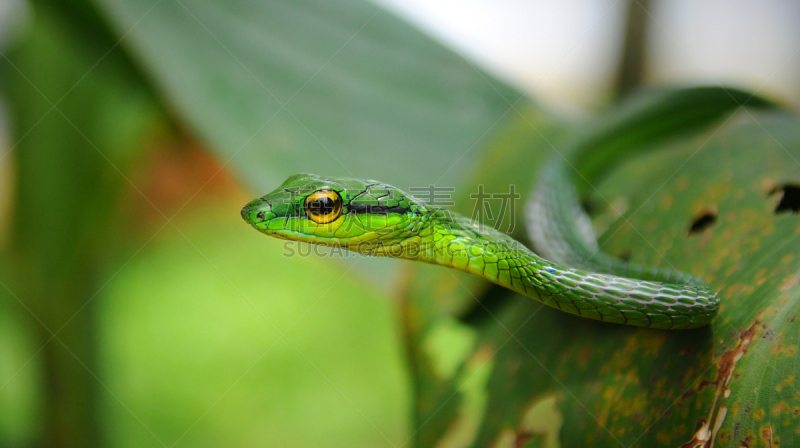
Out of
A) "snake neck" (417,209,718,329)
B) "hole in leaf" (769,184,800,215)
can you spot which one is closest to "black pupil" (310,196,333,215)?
"snake neck" (417,209,718,329)

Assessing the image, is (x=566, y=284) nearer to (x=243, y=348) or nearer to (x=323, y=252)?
(x=323, y=252)

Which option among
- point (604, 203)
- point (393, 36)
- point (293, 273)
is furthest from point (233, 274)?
point (604, 203)

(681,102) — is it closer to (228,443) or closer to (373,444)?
(373,444)

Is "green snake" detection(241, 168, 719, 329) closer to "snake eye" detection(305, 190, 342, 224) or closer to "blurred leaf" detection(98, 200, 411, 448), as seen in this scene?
"snake eye" detection(305, 190, 342, 224)

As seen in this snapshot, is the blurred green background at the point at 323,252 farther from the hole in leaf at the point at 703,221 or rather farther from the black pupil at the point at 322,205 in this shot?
the black pupil at the point at 322,205

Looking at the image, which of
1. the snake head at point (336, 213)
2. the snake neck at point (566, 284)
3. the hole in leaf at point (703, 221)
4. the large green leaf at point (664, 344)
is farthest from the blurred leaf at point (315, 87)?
the hole in leaf at point (703, 221)

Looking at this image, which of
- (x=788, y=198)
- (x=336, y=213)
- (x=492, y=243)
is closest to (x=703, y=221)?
(x=788, y=198)
